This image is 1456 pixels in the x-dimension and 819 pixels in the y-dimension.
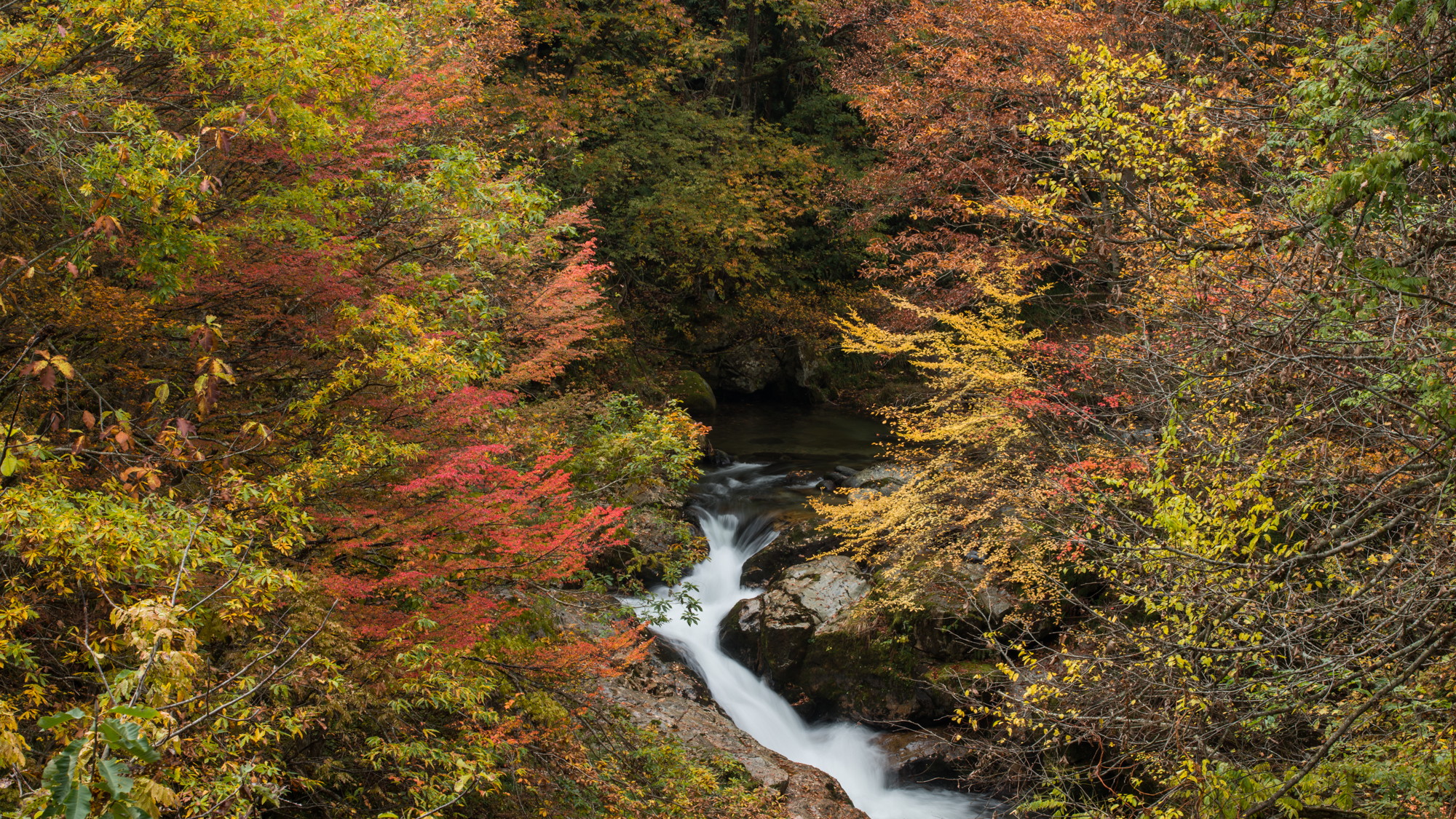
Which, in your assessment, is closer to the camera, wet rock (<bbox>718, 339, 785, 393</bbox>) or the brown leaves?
the brown leaves

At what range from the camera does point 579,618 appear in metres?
9.54

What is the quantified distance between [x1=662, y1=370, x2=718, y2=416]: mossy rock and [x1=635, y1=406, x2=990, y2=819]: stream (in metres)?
0.55

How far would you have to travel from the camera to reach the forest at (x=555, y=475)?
3646mm

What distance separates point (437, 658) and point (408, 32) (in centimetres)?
682

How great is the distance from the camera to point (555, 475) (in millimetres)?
7434

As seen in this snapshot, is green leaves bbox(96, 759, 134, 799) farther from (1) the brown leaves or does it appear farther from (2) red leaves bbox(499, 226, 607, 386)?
(2) red leaves bbox(499, 226, 607, 386)

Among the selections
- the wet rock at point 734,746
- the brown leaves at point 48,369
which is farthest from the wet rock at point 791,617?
the brown leaves at point 48,369

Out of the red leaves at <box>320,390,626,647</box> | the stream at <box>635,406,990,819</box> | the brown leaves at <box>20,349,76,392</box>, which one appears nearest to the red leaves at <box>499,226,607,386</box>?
the red leaves at <box>320,390,626,647</box>

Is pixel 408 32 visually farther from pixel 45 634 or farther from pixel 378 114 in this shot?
pixel 45 634

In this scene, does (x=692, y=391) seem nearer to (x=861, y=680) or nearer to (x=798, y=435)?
(x=798, y=435)

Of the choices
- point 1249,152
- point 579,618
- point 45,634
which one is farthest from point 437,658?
point 1249,152

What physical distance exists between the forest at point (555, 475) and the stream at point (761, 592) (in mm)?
385

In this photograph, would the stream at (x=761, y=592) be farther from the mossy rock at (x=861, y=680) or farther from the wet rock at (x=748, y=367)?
the wet rock at (x=748, y=367)

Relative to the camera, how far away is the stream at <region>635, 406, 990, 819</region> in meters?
9.52
